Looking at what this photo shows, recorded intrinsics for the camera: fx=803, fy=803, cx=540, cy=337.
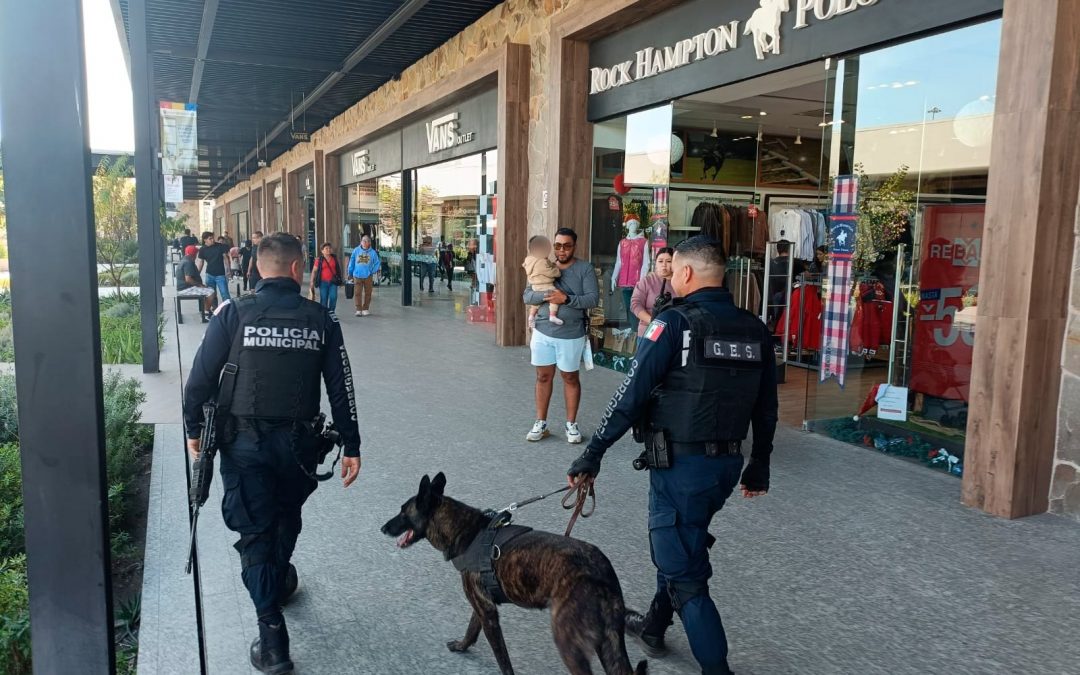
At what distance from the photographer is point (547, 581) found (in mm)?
2709

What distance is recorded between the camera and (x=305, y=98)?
20953 millimetres

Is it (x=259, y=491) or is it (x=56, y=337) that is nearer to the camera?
(x=56, y=337)

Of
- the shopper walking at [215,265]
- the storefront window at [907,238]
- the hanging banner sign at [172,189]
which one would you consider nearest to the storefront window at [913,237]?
the storefront window at [907,238]

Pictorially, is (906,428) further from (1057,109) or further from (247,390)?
(247,390)

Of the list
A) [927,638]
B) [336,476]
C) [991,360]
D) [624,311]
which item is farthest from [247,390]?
[624,311]

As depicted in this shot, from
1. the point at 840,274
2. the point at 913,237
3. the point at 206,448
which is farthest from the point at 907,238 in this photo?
the point at 206,448

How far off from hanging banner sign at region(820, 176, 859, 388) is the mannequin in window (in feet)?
11.6

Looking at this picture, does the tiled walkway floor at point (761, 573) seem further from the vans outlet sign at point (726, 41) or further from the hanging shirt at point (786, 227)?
the hanging shirt at point (786, 227)

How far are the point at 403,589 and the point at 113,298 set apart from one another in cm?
1515

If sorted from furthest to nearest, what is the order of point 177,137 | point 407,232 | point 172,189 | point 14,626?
point 407,232, point 172,189, point 177,137, point 14,626

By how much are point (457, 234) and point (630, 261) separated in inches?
376

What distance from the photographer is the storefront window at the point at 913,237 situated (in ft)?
19.9

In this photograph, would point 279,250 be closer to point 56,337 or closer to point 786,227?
point 56,337

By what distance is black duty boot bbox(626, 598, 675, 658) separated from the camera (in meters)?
3.29
